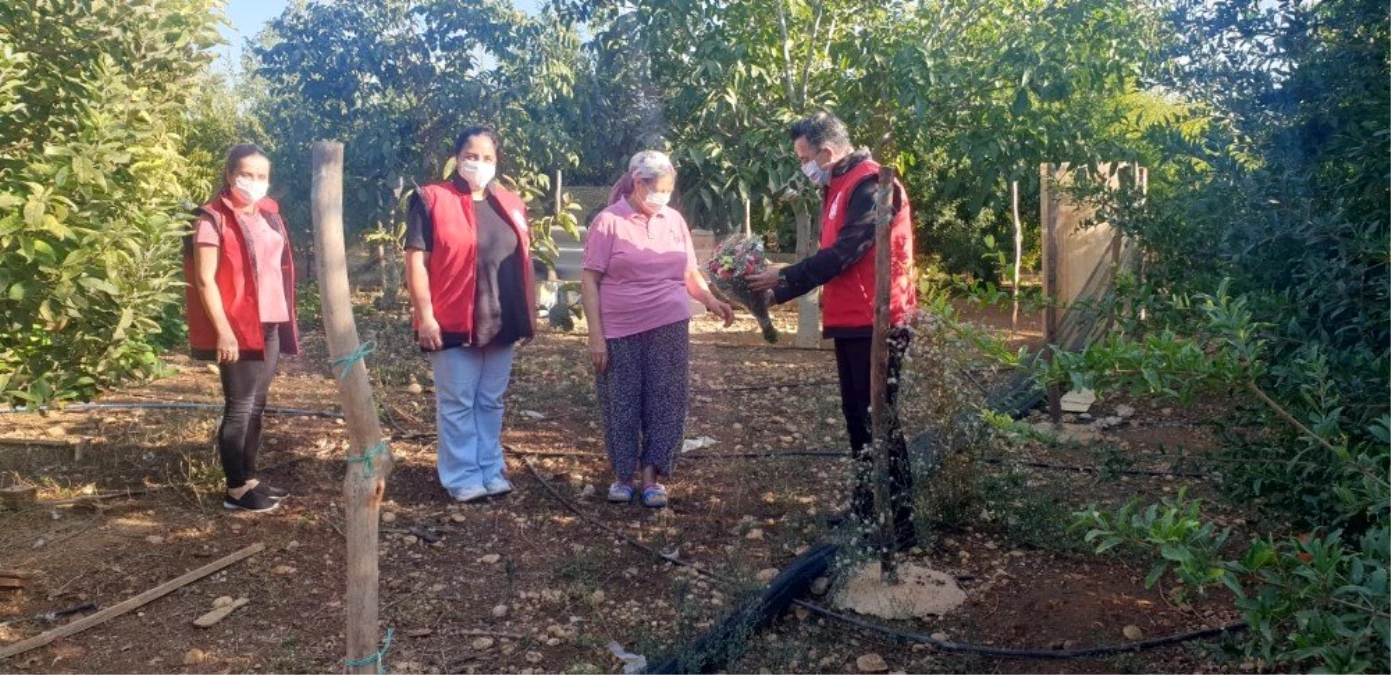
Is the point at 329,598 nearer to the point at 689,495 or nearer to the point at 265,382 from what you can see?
the point at 265,382

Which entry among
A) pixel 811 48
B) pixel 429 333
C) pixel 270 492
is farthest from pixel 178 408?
pixel 811 48

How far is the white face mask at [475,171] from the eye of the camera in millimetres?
4832

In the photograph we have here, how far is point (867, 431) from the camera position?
430 centimetres

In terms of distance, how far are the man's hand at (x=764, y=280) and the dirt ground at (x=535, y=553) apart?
0.95 meters

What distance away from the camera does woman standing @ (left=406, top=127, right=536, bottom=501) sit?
4.83 meters

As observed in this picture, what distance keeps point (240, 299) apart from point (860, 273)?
242 centimetres

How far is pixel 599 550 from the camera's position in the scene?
4.49 metres

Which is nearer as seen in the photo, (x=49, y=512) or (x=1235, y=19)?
(x=1235, y=19)

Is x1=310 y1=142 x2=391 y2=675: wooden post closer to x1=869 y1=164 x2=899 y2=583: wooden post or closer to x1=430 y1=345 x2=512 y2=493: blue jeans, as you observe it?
x1=869 y1=164 x2=899 y2=583: wooden post

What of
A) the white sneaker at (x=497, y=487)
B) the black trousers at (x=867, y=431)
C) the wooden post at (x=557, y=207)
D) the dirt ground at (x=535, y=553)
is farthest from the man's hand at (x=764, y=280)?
the wooden post at (x=557, y=207)

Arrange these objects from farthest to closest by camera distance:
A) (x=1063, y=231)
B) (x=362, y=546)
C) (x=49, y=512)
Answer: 1. (x=1063, y=231)
2. (x=49, y=512)
3. (x=362, y=546)

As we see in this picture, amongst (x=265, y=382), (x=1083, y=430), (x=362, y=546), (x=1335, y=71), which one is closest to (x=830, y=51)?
(x=1083, y=430)

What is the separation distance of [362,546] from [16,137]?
221cm

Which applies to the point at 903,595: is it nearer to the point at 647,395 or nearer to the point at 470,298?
the point at 647,395
